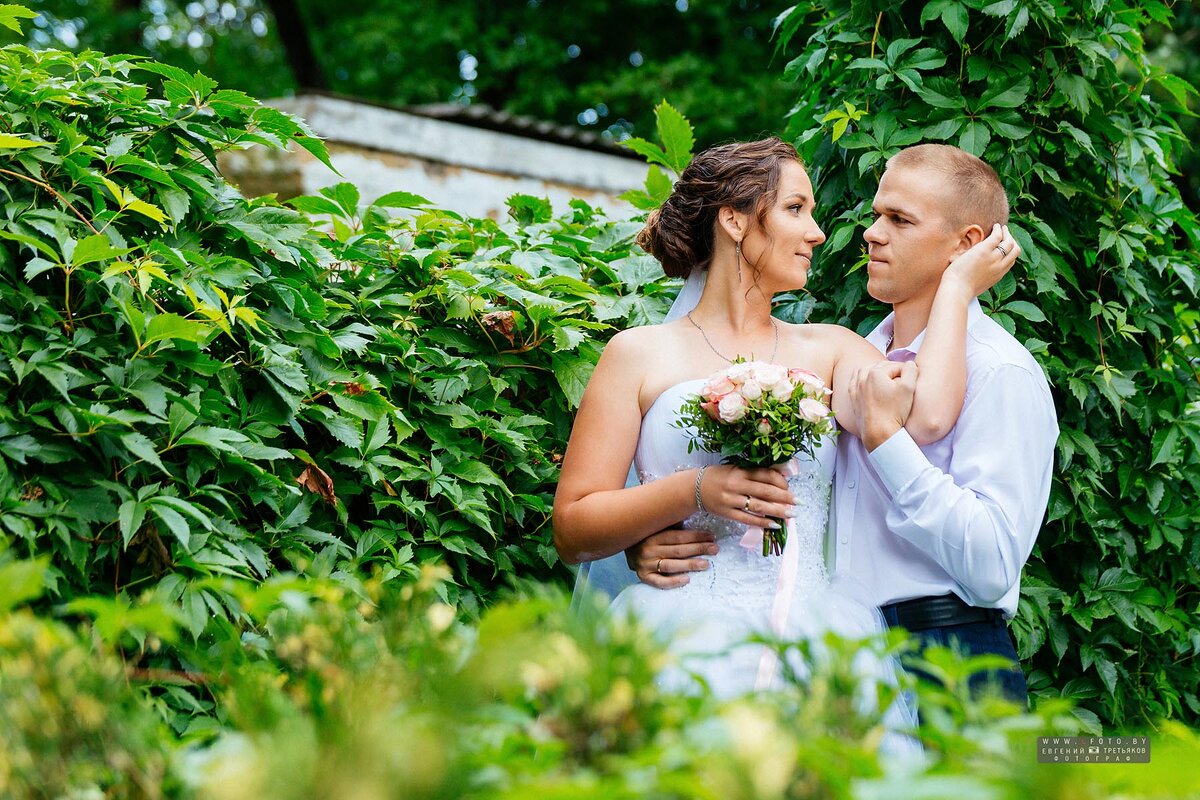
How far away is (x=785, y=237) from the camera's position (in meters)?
3.13

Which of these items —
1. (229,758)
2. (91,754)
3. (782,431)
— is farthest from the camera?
(782,431)

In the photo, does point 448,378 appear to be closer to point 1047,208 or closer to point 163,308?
point 163,308

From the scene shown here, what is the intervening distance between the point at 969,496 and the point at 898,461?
7.1 inches

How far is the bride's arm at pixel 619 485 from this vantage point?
106 inches

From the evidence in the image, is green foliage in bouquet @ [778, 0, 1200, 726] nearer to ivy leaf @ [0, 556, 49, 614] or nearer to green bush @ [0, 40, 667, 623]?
green bush @ [0, 40, 667, 623]

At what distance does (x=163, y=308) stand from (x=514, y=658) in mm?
1793

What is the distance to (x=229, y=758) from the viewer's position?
3.77 ft

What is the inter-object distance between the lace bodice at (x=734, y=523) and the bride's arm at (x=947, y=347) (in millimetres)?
193

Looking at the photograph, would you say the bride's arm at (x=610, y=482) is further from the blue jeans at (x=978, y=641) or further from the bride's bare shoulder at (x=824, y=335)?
the blue jeans at (x=978, y=641)

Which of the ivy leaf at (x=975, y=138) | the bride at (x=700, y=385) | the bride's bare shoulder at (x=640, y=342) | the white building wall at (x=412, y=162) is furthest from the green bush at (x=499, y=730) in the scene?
the white building wall at (x=412, y=162)

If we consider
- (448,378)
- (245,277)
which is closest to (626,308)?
(448,378)

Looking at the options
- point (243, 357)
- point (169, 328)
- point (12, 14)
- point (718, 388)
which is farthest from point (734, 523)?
point (12, 14)

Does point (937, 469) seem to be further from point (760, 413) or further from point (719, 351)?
point (719, 351)

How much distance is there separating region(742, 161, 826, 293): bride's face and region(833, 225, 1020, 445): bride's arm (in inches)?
14.1
